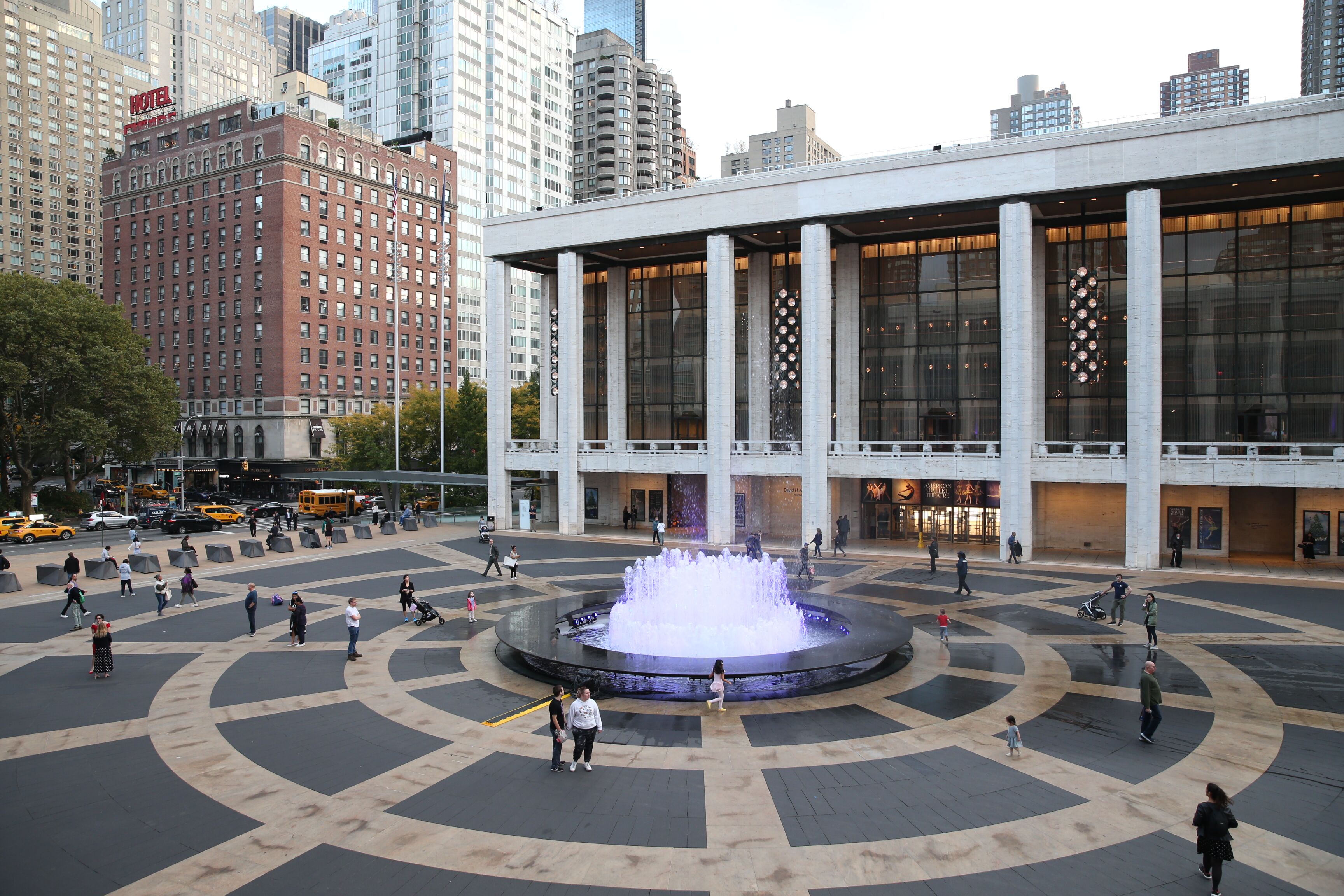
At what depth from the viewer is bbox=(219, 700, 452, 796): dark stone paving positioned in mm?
14727

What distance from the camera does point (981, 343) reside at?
46.1 metres

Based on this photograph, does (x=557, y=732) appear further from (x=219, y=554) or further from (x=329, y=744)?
(x=219, y=554)

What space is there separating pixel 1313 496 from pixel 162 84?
236148mm

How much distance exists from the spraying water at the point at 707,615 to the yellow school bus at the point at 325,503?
46252mm

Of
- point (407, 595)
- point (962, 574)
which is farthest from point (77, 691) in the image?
point (962, 574)

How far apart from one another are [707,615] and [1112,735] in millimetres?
11636

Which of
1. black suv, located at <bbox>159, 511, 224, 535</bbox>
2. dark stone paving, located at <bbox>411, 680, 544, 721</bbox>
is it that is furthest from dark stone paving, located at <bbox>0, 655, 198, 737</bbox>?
black suv, located at <bbox>159, 511, 224, 535</bbox>

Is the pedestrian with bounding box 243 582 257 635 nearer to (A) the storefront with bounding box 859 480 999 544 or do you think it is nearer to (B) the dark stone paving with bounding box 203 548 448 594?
(B) the dark stone paving with bounding box 203 548 448 594

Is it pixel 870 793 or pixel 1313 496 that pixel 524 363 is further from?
pixel 870 793

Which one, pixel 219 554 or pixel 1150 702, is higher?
pixel 1150 702

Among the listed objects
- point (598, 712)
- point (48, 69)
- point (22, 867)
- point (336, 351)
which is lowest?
point (22, 867)

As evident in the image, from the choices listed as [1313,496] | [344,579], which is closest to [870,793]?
[344,579]

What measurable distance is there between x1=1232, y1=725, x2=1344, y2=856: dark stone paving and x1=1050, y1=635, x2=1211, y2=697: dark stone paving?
10.5 feet

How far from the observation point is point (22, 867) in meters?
11.5
